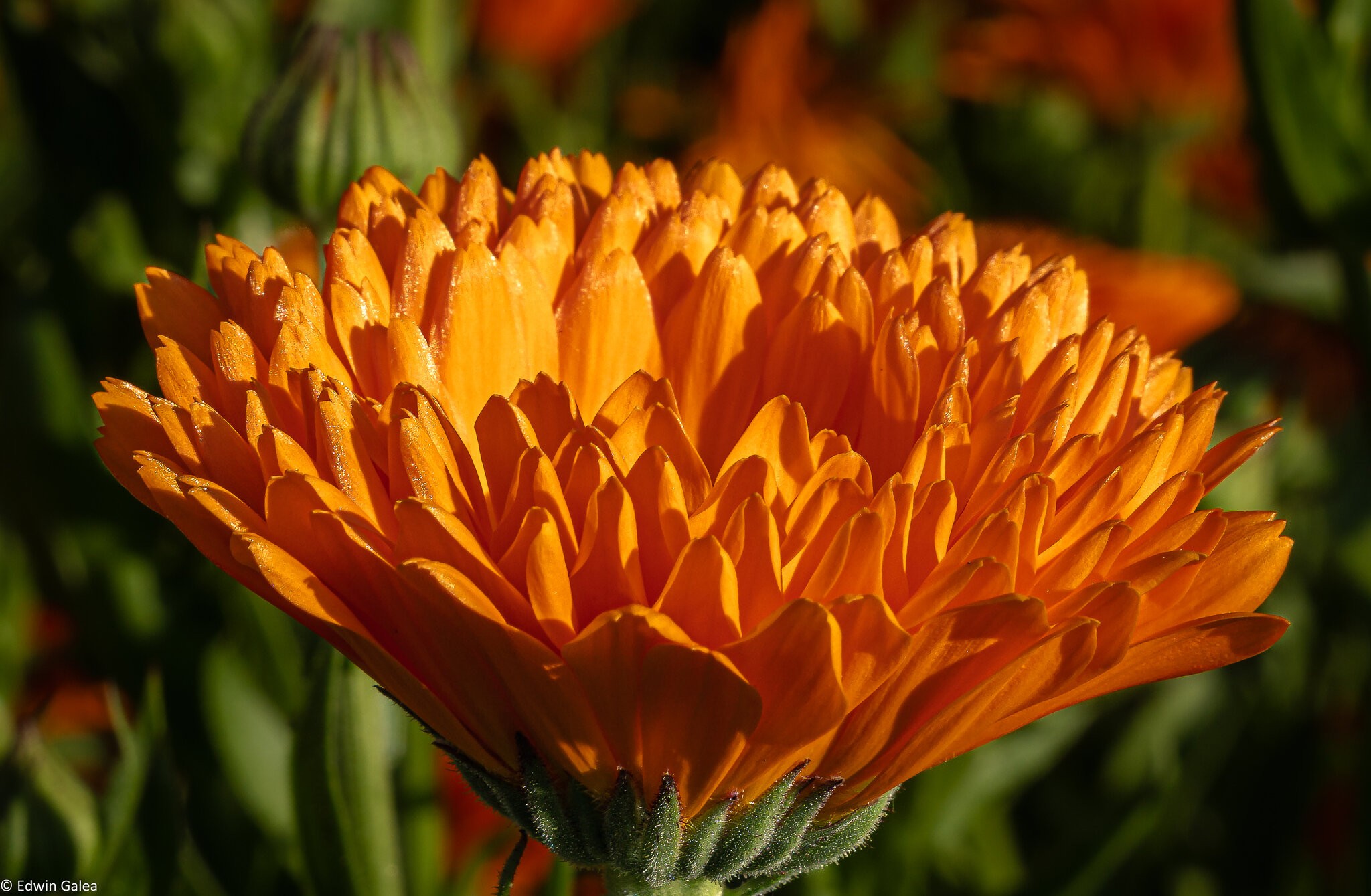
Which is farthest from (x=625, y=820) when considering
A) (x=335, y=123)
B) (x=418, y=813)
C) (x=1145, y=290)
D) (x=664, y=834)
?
(x=1145, y=290)

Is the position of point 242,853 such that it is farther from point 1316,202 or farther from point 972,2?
point 972,2

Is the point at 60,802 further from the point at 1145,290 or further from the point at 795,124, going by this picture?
the point at 795,124

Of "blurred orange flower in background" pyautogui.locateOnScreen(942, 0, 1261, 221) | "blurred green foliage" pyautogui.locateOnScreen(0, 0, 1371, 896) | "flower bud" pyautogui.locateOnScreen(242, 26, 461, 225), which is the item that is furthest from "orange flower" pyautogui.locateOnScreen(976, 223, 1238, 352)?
"blurred orange flower in background" pyautogui.locateOnScreen(942, 0, 1261, 221)

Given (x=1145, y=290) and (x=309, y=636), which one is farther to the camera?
(x=1145, y=290)

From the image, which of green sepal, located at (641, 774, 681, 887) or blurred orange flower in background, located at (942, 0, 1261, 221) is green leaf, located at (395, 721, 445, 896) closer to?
green sepal, located at (641, 774, 681, 887)

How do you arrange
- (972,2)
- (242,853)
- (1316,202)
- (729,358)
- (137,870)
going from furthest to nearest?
(972,2) < (1316,202) < (242,853) < (137,870) < (729,358)

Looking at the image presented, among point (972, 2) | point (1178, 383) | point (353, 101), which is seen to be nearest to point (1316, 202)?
point (1178, 383)
